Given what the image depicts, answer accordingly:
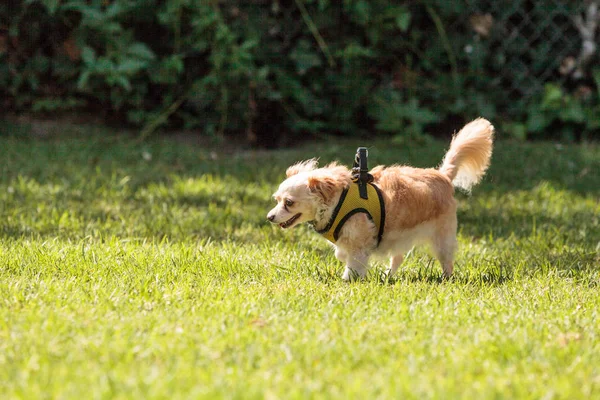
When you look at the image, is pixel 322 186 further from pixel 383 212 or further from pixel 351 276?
pixel 351 276

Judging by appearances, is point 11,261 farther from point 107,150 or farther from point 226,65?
point 226,65

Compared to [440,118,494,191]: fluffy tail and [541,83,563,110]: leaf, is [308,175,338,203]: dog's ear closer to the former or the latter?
[440,118,494,191]: fluffy tail

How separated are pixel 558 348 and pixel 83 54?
233 inches

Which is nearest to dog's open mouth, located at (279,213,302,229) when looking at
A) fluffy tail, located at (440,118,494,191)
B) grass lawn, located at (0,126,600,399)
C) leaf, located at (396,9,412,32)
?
grass lawn, located at (0,126,600,399)

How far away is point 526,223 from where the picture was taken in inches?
222

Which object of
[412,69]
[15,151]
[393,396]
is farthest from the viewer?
[412,69]

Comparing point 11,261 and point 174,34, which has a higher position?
point 174,34

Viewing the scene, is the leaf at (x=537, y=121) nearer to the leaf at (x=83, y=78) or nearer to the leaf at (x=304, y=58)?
the leaf at (x=304, y=58)

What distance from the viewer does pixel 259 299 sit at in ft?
11.7

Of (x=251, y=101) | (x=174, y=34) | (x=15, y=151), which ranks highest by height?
(x=174, y=34)

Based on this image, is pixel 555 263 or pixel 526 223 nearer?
pixel 555 263

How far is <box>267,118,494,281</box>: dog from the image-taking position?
4047 millimetres

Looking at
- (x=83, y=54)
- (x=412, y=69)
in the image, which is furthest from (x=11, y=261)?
(x=412, y=69)

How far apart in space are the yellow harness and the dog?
0.01 meters
